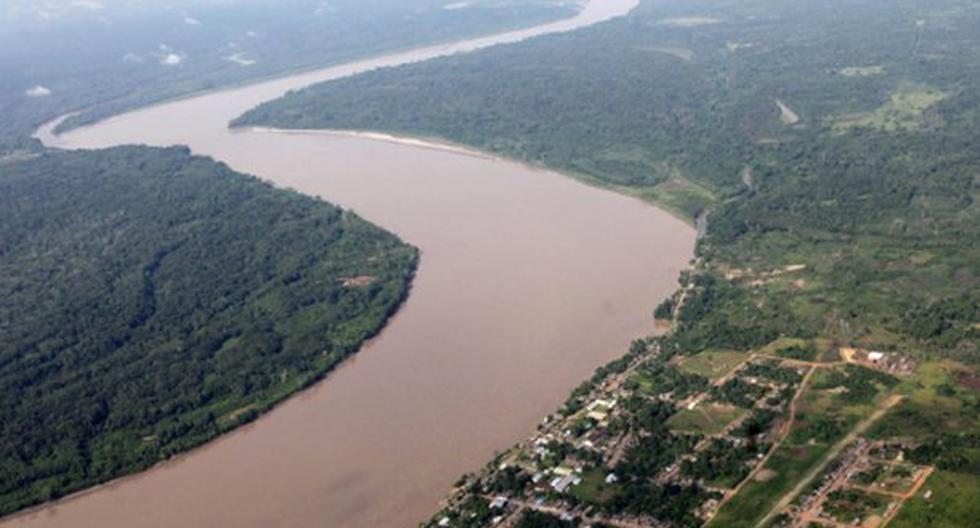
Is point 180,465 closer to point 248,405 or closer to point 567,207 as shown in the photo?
point 248,405

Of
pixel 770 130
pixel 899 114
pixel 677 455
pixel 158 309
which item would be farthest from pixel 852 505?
pixel 899 114

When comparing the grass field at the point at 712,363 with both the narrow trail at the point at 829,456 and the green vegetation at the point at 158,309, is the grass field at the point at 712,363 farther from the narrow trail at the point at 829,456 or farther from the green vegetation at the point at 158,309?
the green vegetation at the point at 158,309

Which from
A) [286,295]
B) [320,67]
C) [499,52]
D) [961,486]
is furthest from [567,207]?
[320,67]

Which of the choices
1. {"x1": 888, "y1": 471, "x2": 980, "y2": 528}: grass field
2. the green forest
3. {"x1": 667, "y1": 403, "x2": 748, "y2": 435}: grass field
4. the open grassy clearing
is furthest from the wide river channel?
the open grassy clearing

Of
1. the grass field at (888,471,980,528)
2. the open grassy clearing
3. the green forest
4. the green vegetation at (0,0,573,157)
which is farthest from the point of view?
the green vegetation at (0,0,573,157)

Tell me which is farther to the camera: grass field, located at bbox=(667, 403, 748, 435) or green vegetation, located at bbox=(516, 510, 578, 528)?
grass field, located at bbox=(667, 403, 748, 435)

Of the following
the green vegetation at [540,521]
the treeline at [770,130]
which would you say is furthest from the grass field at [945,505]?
the treeline at [770,130]

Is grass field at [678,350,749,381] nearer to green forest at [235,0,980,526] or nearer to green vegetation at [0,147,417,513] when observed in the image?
green forest at [235,0,980,526]
